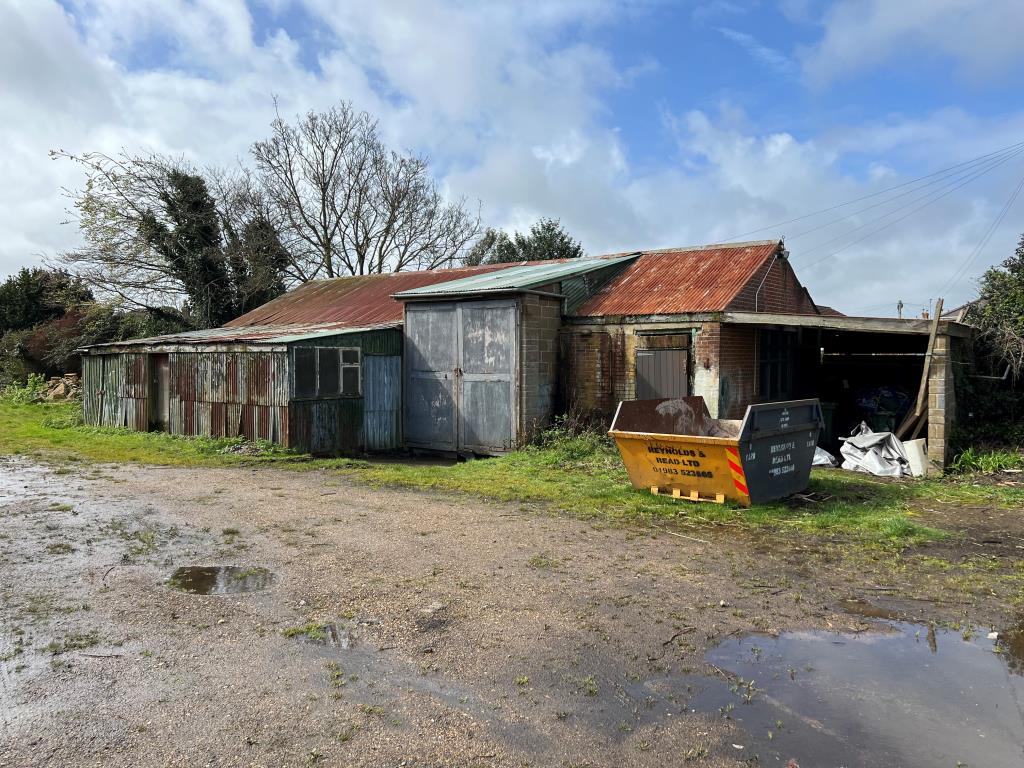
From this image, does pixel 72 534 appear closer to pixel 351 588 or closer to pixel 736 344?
pixel 351 588

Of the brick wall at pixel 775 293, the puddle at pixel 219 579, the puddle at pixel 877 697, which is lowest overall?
the puddle at pixel 877 697

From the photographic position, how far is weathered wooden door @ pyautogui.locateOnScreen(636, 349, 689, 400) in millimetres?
14000

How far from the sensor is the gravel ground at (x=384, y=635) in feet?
12.2

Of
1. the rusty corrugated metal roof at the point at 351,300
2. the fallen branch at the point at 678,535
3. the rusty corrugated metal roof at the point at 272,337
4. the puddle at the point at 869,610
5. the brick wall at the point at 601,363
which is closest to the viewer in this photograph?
the puddle at the point at 869,610

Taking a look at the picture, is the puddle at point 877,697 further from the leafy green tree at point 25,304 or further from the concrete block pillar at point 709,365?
the leafy green tree at point 25,304

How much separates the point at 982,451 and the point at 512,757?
38.4 feet

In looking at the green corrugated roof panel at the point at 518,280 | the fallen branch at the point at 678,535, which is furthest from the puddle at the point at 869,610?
the green corrugated roof panel at the point at 518,280

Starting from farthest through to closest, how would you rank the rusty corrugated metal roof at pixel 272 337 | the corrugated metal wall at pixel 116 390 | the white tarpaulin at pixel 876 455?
the corrugated metal wall at pixel 116 390 < the rusty corrugated metal roof at pixel 272 337 < the white tarpaulin at pixel 876 455

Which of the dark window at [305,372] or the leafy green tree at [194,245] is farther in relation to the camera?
the leafy green tree at [194,245]

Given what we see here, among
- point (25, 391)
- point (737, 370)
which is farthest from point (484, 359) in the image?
point (25, 391)

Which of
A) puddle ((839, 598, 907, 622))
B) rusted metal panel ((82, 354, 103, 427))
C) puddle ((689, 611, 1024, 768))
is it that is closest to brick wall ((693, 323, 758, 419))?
puddle ((839, 598, 907, 622))

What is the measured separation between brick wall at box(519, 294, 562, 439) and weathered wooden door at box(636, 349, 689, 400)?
1.84 meters

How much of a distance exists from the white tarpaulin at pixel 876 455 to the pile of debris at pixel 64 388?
84.5 feet

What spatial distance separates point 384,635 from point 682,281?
474 inches
